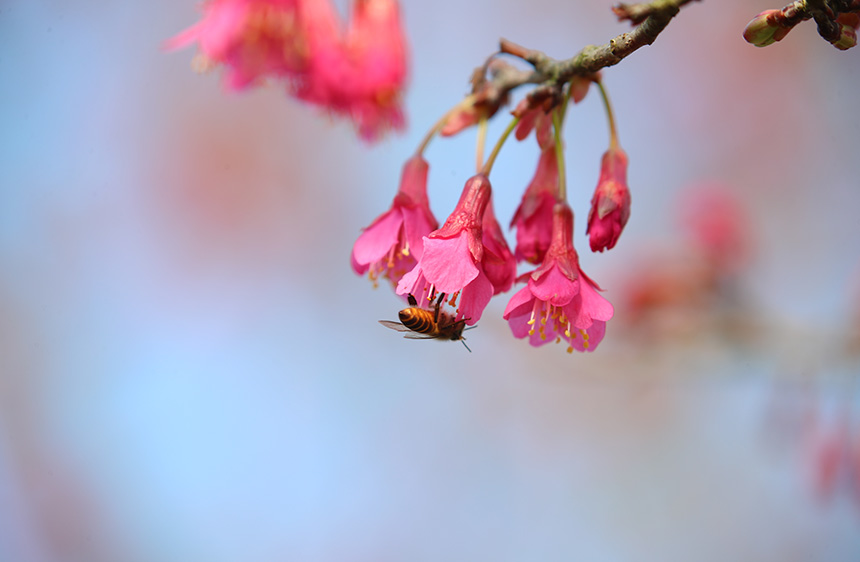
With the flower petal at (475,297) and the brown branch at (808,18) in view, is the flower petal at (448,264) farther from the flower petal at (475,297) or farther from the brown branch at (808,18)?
the brown branch at (808,18)

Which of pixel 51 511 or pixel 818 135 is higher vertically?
pixel 818 135

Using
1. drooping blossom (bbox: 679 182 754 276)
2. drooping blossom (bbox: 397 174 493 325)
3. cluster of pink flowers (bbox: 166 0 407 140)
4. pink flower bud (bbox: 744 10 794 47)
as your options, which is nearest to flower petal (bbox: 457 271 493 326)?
drooping blossom (bbox: 397 174 493 325)

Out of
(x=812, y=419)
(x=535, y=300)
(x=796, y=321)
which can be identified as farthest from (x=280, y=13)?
(x=812, y=419)

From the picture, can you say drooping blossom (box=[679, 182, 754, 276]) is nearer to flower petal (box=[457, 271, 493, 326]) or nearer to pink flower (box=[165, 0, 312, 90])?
pink flower (box=[165, 0, 312, 90])

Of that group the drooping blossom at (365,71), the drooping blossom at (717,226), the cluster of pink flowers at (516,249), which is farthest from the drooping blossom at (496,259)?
the drooping blossom at (717,226)

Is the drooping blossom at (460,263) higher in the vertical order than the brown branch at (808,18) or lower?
lower

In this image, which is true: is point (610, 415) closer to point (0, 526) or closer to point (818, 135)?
point (818, 135)
